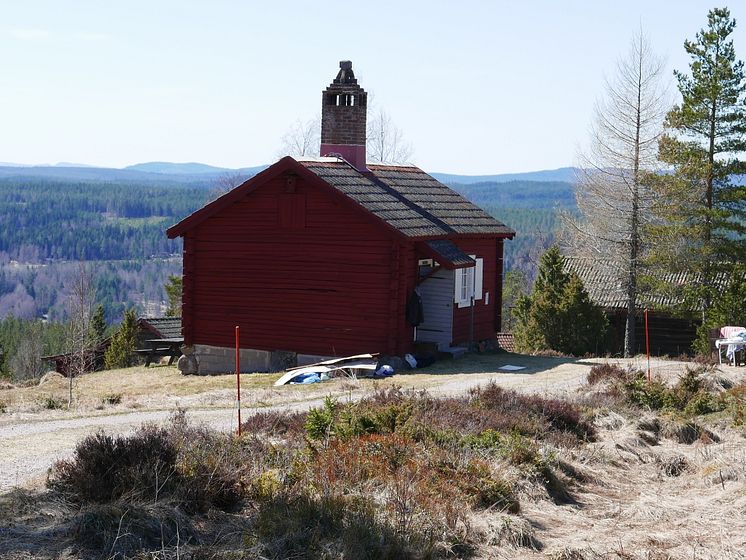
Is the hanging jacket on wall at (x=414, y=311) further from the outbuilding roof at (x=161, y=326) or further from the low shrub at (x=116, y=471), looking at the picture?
the outbuilding roof at (x=161, y=326)

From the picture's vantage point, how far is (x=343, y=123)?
95.4ft

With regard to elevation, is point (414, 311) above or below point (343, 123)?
below

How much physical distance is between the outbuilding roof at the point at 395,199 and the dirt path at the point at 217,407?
3.47 meters

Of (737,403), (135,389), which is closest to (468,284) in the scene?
(135,389)

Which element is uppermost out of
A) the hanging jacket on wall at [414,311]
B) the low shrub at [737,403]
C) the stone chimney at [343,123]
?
the stone chimney at [343,123]

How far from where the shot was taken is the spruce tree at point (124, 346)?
135 ft

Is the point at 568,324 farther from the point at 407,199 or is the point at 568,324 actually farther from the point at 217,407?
the point at 217,407

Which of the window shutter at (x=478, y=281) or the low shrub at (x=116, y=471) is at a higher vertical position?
the window shutter at (x=478, y=281)

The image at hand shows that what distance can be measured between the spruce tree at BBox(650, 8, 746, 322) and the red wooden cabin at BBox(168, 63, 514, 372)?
10.8 meters

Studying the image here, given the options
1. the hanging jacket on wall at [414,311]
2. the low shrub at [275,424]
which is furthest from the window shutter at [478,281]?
the low shrub at [275,424]

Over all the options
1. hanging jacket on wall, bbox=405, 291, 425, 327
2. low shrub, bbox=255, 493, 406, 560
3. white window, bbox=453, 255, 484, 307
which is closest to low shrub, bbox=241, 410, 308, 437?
low shrub, bbox=255, 493, 406, 560

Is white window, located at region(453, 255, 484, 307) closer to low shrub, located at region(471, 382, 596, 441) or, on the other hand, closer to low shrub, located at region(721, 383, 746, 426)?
low shrub, located at region(721, 383, 746, 426)

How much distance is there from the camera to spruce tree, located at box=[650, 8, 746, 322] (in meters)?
37.4

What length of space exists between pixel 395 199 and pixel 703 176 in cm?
1492
